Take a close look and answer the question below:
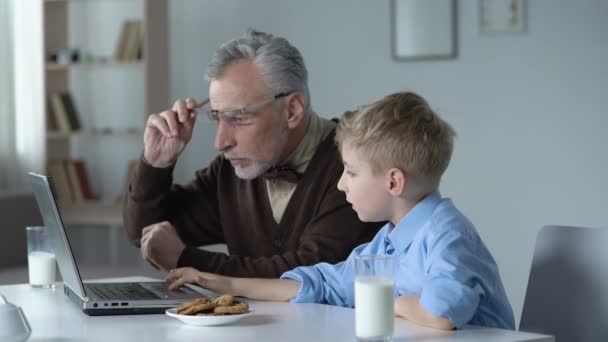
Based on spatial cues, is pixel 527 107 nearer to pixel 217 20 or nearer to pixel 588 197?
pixel 588 197

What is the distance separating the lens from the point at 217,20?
5.54 m

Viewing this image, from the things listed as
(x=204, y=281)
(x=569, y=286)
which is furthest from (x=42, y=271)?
(x=569, y=286)

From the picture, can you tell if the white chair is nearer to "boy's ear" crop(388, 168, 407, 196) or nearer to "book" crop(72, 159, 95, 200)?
"boy's ear" crop(388, 168, 407, 196)

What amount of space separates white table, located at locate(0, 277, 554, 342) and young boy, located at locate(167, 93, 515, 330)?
0.06m

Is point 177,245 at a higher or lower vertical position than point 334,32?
lower

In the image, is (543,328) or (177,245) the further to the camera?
(177,245)

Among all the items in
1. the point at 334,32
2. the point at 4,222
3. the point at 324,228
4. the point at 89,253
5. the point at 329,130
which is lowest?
the point at 89,253

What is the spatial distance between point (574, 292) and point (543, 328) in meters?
0.10

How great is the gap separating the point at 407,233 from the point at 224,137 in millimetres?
692

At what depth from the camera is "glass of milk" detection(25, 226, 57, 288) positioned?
228 cm

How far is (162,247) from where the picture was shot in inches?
91.4

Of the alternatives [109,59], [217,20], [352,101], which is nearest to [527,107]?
[352,101]

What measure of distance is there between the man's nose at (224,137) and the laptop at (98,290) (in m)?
0.39

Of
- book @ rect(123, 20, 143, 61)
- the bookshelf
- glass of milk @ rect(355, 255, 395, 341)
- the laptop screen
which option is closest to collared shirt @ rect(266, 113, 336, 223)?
the laptop screen
